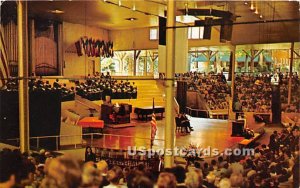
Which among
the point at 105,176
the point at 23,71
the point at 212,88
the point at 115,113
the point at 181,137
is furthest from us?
the point at 212,88

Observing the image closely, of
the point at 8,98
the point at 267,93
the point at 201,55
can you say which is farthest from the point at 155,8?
the point at 201,55

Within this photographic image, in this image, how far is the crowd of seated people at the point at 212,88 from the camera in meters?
17.2

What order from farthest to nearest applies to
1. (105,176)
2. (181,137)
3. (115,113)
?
(115,113)
(181,137)
(105,176)

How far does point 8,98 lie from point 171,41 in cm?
326

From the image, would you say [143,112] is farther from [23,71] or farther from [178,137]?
[23,71]

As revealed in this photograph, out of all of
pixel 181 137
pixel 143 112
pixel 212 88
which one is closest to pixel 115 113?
pixel 143 112

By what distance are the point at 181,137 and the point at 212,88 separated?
689 centimetres

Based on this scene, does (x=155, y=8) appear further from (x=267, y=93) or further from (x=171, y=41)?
(x=171, y=41)

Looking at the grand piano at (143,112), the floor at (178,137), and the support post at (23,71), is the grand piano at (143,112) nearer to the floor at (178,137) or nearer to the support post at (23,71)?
the floor at (178,137)

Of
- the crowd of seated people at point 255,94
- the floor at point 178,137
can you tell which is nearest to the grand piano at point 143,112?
the floor at point 178,137

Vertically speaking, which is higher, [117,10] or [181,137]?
[117,10]

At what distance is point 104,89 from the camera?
14.4 meters

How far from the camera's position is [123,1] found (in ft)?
35.1

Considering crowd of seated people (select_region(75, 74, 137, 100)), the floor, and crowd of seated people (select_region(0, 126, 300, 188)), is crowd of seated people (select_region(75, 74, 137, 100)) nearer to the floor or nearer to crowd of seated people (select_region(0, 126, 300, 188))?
the floor
